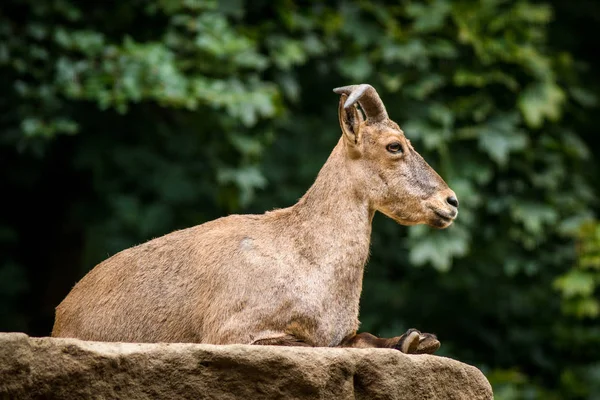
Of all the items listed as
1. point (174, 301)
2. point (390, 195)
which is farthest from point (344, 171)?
point (174, 301)

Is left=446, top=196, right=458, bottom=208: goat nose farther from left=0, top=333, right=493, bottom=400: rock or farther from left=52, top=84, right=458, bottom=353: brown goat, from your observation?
left=0, top=333, right=493, bottom=400: rock

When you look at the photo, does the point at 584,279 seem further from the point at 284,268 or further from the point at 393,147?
the point at 284,268

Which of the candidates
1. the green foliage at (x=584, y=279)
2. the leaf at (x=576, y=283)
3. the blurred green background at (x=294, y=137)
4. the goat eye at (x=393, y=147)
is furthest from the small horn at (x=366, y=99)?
the leaf at (x=576, y=283)

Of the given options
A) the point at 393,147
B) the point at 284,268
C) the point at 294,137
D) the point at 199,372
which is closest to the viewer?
the point at 199,372

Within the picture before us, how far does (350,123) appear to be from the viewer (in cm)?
639

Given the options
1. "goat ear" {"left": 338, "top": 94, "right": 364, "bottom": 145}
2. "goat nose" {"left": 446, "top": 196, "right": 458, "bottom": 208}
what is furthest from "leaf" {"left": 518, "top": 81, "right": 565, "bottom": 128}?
"goat ear" {"left": 338, "top": 94, "right": 364, "bottom": 145}

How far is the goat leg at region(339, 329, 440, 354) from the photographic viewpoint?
5566 millimetres

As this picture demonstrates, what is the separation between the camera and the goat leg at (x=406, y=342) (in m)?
5.57

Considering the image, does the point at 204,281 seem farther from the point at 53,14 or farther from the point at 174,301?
the point at 53,14

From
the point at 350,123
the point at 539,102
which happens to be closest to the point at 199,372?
the point at 350,123

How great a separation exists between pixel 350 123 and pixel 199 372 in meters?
2.19

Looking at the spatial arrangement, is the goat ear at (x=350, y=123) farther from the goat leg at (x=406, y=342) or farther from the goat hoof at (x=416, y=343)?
the goat hoof at (x=416, y=343)

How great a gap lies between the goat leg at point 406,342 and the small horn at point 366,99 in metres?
1.44

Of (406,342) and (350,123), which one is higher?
(350,123)
